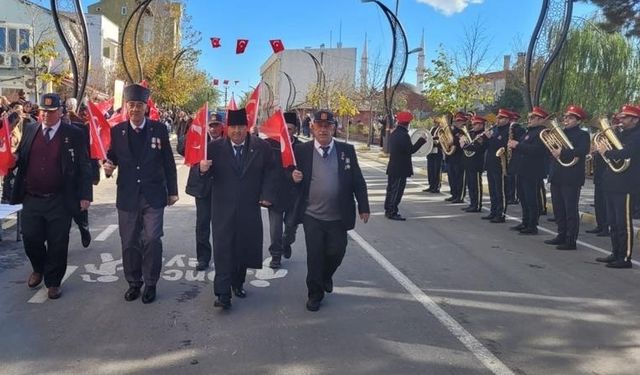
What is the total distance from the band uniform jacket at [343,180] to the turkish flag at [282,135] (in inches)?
4.5

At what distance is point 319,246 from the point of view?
596 centimetres

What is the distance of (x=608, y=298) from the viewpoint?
21.8 ft

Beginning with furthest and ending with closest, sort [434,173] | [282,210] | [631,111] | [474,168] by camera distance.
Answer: [434,173], [474,168], [631,111], [282,210]

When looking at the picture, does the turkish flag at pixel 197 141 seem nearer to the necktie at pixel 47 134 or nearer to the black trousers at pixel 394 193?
the necktie at pixel 47 134

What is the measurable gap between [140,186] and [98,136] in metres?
0.71

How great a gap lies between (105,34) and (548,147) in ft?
152

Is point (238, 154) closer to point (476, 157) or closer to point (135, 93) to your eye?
point (135, 93)

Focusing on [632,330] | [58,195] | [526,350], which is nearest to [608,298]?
[632,330]

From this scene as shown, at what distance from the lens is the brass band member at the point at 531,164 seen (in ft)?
33.4

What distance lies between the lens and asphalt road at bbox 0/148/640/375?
4.60m

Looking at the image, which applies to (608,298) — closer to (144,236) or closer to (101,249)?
(144,236)

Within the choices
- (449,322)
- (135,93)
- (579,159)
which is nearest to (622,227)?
(579,159)

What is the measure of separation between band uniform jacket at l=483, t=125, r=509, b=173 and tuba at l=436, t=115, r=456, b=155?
201 cm

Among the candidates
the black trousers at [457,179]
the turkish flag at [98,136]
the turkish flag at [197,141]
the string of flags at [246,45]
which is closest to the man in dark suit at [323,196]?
the turkish flag at [197,141]
